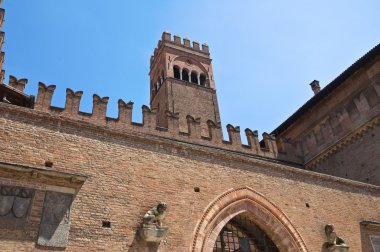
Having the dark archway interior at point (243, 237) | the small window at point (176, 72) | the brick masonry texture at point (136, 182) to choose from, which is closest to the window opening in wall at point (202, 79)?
the small window at point (176, 72)

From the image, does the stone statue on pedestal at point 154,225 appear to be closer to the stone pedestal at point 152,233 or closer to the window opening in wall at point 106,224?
the stone pedestal at point 152,233

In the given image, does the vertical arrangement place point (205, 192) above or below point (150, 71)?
below

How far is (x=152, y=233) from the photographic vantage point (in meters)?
6.07

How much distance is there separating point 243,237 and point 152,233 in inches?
94.4

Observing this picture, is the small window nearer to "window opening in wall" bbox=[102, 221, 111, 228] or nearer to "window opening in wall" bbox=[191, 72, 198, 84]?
"window opening in wall" bbox=[191, 72, 198, 84]

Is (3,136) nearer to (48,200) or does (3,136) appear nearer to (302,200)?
(48,200)

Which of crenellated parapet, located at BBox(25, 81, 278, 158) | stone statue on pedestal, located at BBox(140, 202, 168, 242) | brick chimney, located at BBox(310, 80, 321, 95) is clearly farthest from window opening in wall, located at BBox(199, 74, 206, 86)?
stone statue on pedestal, located at BBox(140, 202, 168, 242)

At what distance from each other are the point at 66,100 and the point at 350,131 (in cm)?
852

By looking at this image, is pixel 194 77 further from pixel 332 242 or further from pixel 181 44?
pixel 332 242

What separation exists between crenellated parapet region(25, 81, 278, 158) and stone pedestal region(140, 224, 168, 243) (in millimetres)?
5380

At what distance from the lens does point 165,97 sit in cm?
1916

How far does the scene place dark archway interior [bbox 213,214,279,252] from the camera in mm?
7574

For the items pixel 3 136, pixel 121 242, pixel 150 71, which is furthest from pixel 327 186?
pixel 150 71

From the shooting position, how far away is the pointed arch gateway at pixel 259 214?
7.14 meters
